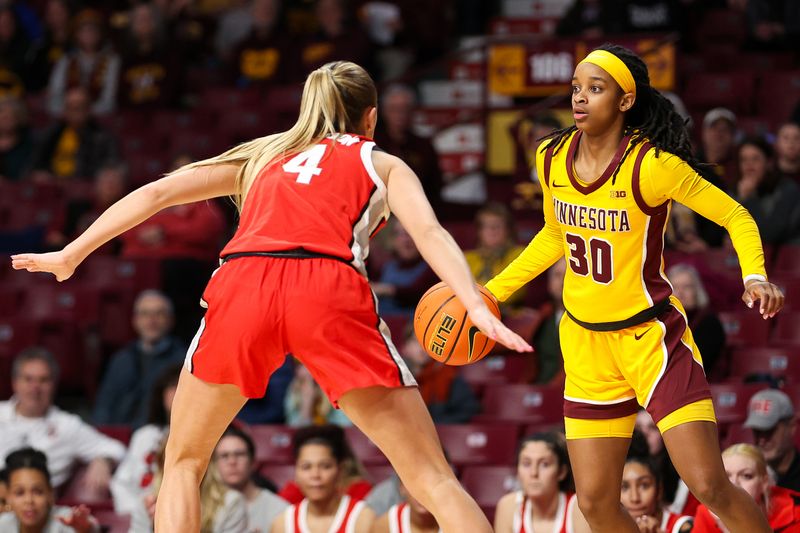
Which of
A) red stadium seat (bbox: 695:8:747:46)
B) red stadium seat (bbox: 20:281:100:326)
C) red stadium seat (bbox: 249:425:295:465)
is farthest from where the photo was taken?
red stadium seat (bbox: 695:8:747:46)

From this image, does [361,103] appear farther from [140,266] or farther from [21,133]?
[21,133]

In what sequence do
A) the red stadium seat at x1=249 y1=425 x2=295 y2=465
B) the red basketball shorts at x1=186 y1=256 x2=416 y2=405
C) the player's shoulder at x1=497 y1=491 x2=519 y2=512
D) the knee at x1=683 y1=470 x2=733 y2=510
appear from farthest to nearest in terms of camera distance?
the red stadium seat at x1=249 y1=425 x2=295 y2=465
the player's shoulder at x1=497 y1=491 x2=519 y2=512
the knee at x1=683 y1=470 x2=733 y2=510
the red basketball shorts at x1=186 y1=256 x2=416 y2=405

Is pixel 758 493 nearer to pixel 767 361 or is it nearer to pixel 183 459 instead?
pixel 767 361

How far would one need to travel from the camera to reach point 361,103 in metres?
4.65

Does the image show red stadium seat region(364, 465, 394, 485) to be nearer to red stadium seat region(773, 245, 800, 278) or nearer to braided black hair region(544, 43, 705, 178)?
red stadium seat region(773, 245, 800, 278)

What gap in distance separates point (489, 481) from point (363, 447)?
87 centimetres

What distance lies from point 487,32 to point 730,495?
8.76 meters

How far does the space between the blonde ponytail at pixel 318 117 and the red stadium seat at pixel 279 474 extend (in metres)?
3.74

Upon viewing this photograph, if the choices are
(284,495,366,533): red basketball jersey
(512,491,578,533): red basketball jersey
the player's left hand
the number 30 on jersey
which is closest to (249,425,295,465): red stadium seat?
(284,495,366,533): red basketball jersey

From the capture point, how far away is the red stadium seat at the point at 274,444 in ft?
27.0

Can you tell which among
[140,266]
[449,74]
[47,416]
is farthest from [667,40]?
[47,416]

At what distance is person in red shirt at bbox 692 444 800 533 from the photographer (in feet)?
19.4

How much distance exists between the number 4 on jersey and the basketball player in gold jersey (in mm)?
971

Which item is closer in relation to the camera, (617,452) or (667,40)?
(617,452)
